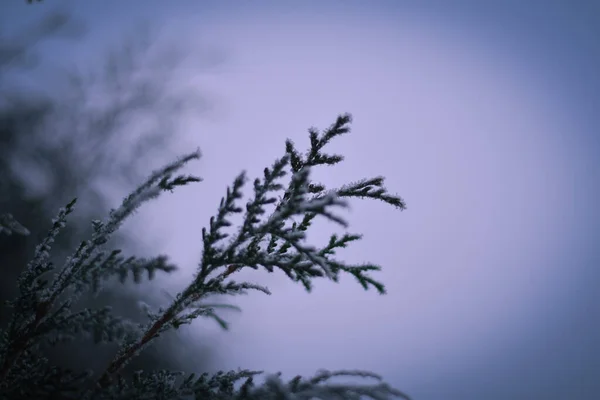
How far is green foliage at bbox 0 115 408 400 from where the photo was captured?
7.02 ft

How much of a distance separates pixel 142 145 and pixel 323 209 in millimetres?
10336

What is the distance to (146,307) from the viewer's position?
9.04ft

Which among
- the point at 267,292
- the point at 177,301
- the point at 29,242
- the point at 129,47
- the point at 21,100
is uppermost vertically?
the point at 129,47

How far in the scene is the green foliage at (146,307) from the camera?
214 cm

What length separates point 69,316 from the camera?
88.0 inches

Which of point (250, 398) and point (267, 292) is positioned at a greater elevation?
point (267, 292)

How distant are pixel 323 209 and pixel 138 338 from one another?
1.69m

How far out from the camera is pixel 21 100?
30.9ft

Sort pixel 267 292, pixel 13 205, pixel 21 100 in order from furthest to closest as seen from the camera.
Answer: pixel 21 100
pixel 13 205
pixel 267 292

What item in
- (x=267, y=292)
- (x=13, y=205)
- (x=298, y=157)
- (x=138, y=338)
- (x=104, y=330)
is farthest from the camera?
(x=13, y=205)

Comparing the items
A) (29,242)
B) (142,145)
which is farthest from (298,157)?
(142,145)

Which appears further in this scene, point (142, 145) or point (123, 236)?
point (142, 145)

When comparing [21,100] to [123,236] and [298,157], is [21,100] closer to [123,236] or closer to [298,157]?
[123,236]

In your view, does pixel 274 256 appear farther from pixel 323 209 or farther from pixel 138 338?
pixel 138 338
